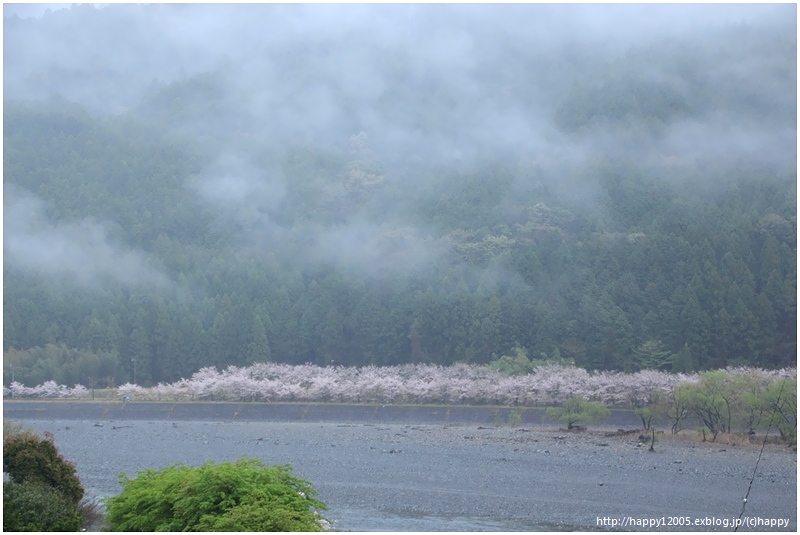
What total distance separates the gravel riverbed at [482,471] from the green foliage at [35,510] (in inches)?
179

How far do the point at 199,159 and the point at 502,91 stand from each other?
48.0 meters

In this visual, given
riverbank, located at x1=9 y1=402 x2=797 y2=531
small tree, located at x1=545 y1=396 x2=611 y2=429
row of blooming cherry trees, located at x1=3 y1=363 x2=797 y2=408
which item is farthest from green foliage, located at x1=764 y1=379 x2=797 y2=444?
small tree, located at x1=545 y1=396 x2=611 y2=429

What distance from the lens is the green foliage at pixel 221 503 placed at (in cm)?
920

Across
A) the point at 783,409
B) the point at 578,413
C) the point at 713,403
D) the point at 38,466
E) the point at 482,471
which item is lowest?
the point at 482,471

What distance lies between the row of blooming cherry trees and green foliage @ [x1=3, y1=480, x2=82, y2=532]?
2622 cm

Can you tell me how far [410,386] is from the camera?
40.4m

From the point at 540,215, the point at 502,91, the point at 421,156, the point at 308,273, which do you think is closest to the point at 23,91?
the point at 421,156

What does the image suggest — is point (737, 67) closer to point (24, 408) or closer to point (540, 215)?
point (540, 215)

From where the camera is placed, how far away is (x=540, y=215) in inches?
2931

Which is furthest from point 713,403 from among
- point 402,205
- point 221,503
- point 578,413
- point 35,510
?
point 402,205

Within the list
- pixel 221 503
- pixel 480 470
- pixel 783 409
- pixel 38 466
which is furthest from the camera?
pixel 783 409

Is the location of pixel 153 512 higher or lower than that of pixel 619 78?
lower

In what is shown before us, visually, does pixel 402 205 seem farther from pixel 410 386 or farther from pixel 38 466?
pixel 38 466

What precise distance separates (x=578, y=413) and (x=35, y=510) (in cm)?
2364
